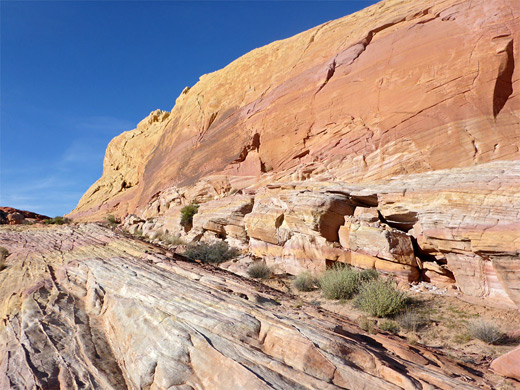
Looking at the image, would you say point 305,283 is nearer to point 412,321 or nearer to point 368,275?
point 368,275

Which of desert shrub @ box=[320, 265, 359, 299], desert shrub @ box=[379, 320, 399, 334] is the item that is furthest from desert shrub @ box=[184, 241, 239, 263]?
desert shrub @ box=[379, 320, 399, 334]

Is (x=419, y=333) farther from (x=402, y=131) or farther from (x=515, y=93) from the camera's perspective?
(x=515, y=93)

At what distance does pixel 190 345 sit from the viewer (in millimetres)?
4258

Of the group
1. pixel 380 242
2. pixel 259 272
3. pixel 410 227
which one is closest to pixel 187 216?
pixel 259 272

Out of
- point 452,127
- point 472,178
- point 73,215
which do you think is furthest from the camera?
point 73,215

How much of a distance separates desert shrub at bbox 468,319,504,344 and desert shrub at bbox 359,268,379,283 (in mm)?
2843

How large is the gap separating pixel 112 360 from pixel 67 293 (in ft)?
10.4

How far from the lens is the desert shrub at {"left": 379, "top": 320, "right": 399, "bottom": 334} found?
257 inches

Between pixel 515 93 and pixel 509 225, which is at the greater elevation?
pixel 515 93

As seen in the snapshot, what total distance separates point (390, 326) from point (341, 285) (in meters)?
2.08

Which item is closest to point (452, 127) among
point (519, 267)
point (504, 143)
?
point (504, 143)

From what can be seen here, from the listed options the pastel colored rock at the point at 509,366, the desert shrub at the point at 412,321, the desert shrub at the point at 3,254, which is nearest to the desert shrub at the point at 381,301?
the desert shrub at the point at 412,321

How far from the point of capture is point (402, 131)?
12336 mm

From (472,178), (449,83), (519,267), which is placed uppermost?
(449,83)
